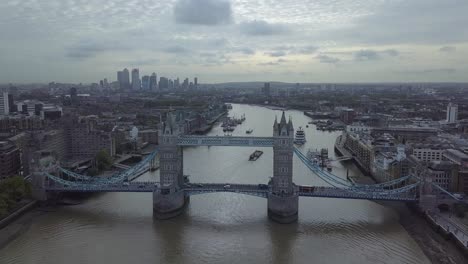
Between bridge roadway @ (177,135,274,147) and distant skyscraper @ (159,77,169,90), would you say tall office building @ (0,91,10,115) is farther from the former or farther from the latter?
distant skyscraper @ (159,77,169,90)

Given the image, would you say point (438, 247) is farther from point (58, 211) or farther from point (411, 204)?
point (58, 211)

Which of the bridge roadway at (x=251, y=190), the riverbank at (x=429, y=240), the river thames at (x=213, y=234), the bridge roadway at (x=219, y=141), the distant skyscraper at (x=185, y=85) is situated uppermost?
the distant skyscraper at (x=185, y=85)

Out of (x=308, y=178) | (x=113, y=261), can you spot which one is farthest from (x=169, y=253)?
(x=308, y=178)

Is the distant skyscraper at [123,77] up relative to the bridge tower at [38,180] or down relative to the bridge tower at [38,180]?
up

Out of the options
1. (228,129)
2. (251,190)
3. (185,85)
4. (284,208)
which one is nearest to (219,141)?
(251,190)

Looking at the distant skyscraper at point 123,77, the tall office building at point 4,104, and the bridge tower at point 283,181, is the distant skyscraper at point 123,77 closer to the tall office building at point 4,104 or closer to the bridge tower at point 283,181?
the tall office building at point 4,104

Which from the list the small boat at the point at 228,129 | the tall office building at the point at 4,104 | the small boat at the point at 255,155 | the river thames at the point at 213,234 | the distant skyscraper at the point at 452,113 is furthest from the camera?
the tall office building at the point at 4,104

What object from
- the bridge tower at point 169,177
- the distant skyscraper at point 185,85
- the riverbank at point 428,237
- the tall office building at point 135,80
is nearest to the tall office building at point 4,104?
the bridge tower at point 169,177

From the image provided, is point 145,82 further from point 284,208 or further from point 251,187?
point 284,208
